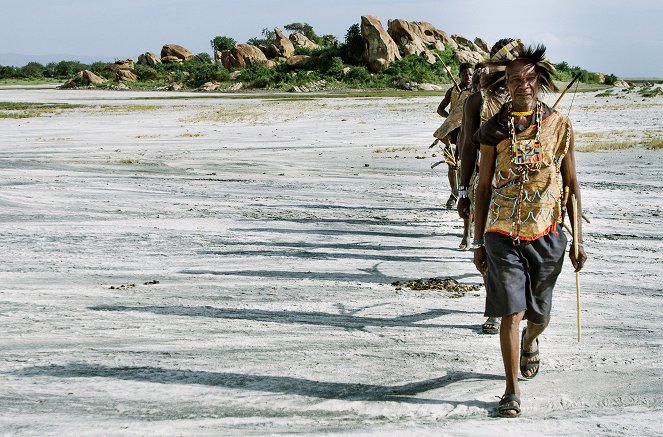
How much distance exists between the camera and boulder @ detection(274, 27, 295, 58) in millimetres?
83812

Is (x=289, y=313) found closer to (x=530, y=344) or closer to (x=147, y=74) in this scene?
(x=530, y=344)

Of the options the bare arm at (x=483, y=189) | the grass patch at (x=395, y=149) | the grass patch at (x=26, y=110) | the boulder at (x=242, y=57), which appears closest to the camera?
the bare arm at (x=483, y=189)

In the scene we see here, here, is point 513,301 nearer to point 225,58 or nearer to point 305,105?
point 305,105

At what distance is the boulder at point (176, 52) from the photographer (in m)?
94.9

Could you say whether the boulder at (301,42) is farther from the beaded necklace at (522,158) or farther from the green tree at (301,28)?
the beaded necklace at (522,158)

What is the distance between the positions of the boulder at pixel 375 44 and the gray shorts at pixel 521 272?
6597cm

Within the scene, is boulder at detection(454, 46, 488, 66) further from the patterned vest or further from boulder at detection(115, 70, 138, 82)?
the patterned vest

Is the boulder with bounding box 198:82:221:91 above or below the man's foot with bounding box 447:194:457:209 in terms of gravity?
above

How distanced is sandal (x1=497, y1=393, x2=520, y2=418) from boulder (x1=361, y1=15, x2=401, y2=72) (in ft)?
217

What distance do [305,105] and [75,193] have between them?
26.7 metres

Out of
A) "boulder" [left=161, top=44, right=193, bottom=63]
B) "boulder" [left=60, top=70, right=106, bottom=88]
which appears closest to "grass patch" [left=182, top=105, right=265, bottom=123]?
"boulder" [left=60, top=70, right=106, bottom=88]

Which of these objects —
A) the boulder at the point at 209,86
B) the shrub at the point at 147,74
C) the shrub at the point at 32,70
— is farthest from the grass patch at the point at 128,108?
the shrub at the point at 32,70

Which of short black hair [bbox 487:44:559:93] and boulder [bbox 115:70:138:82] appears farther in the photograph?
boulder [bbox 115:70:138:82]

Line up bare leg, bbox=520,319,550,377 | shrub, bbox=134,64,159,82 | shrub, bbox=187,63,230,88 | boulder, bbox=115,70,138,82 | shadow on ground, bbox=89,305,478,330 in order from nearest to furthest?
bare leg, bbox=520,319,550,377
shadow on ground, bbox=89,305,478,330
shrub, bbox=187,63,230,88
boulder, bbox=115,70,138,82
shrub, bbox=134,64,159,82
